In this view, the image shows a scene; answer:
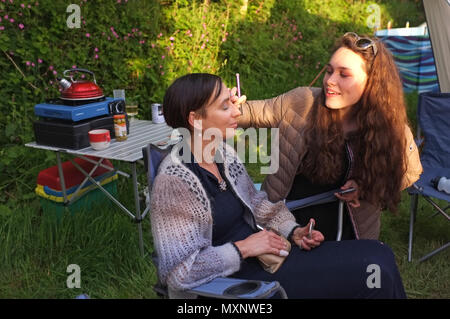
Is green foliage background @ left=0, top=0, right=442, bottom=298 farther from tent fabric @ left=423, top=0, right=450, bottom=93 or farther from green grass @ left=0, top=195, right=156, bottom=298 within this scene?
tent fabric @ left=423, top=0, right=450, bottom=93

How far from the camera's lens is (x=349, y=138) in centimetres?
243

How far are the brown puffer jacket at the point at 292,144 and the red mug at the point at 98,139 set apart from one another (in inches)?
39.4

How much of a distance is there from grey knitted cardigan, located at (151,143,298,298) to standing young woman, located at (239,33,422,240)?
0.87 m

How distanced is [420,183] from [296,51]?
5014 mm

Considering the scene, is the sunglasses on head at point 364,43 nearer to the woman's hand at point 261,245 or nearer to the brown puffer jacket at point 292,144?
the brown puffer jacket at point 292,144

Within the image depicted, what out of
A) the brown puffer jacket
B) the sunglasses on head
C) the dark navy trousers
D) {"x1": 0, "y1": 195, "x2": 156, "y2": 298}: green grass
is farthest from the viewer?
{"x1": 0, "y1": 195, "x2": 156, "y2": 298}: green grass

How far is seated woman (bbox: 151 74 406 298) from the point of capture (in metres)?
1.70

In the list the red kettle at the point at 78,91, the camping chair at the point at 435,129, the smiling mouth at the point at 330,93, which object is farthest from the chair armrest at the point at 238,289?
the camping chair at the point at 435,129

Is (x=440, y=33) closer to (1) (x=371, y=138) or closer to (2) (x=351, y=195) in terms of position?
(1) (x=371, y=138)

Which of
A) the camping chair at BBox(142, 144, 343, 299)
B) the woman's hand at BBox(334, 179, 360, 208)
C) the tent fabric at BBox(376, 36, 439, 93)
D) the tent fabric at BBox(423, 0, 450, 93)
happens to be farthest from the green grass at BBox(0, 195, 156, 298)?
the tent fabric at BBox(376, 36, 439, 93)

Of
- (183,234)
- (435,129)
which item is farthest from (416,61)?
(183,234)

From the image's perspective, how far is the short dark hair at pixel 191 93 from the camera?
71.4 inches

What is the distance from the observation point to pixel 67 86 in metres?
3.12
